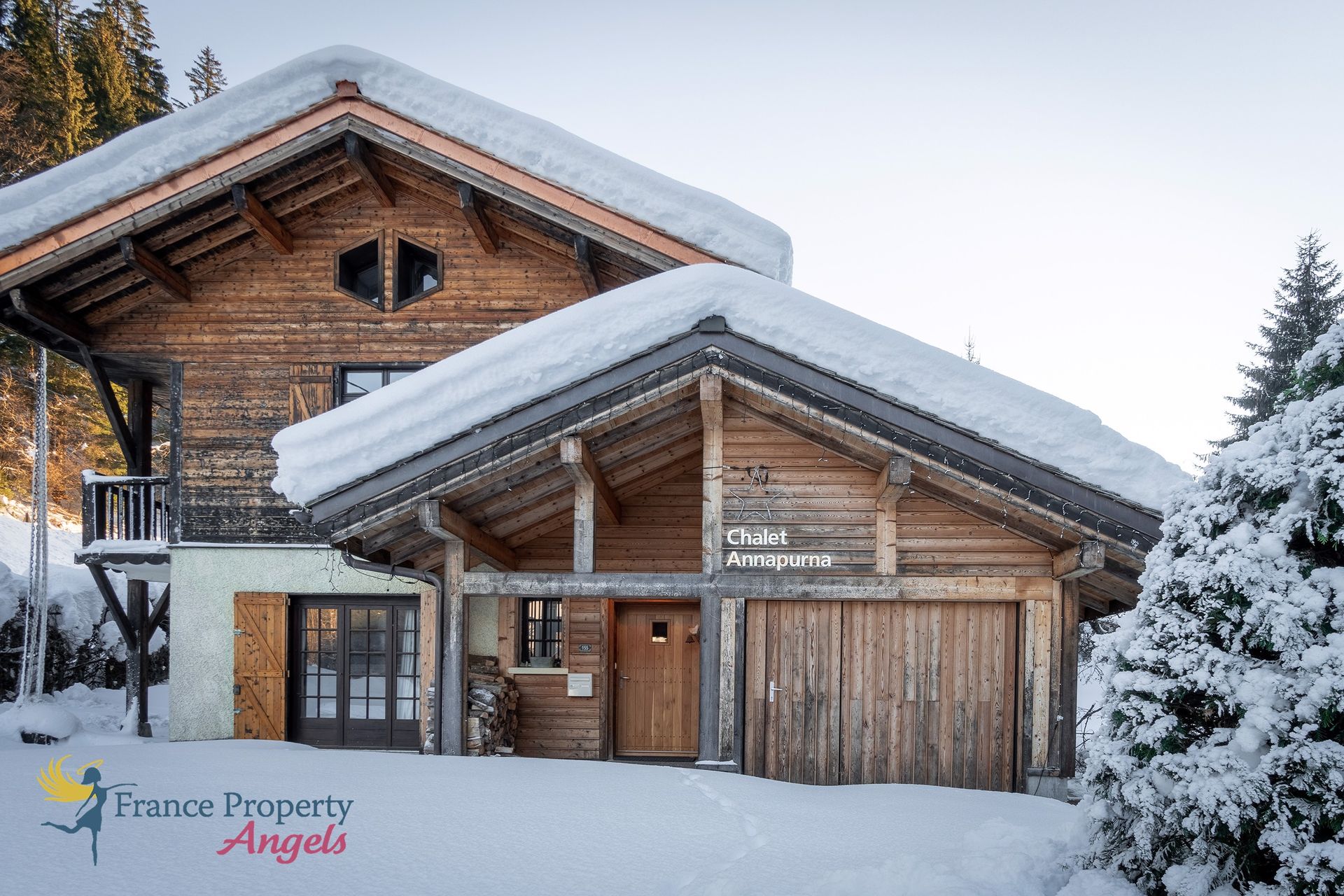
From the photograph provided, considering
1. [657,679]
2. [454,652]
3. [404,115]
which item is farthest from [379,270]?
[657,679]

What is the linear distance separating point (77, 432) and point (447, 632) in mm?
21660

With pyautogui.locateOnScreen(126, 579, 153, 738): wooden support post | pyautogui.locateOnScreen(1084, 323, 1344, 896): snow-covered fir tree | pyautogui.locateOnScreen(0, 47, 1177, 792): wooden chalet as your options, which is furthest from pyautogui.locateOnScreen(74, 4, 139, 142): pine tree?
pyautogui.locateOnScreen(1084, 323, 1344, 896): snow-covered fir tree

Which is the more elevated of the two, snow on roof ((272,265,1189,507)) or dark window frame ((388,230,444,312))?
dark window frame ((388,230,444,312))

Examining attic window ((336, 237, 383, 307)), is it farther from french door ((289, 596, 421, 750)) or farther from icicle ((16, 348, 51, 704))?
french door ((289, 596, 421, 750))

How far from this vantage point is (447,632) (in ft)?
25.4

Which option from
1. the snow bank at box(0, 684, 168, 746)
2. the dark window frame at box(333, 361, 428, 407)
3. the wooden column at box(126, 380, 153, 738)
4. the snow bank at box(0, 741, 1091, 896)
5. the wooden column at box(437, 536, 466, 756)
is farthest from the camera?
the wooden column at box(126, 380, 153, 738)

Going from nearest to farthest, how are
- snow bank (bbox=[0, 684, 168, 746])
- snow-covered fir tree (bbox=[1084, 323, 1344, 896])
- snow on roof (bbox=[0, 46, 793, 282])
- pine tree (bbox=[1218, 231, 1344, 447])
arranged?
snow-covered fir tree (bbox=[1084, 323, 1344, 896])
snow on roof (bbox=[0, 46, 793, 282])
snow bank (bbox=[0, 684, 168, 746])
pine tree (bbox=[1218, 231, 1344, 447])

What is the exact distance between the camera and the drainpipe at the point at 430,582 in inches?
308

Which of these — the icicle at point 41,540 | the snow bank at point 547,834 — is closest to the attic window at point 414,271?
the icicle at point 41,540

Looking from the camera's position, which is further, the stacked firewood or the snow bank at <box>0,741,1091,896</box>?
the stacked firewood

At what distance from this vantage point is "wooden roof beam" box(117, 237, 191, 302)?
9734 millimetres

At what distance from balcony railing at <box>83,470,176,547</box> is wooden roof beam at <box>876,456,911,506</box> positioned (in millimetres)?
9140

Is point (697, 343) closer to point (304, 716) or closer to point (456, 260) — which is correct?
point (456, 260)

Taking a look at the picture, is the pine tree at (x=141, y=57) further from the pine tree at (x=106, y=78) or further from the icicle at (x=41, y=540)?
the icicle at (x=41, y=540)
